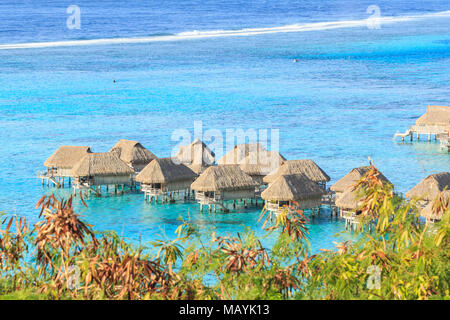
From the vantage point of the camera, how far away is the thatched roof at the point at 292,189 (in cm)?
2623

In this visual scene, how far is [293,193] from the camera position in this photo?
2620 centimetres

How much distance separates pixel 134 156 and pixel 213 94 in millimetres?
30948

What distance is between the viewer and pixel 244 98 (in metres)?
61.2

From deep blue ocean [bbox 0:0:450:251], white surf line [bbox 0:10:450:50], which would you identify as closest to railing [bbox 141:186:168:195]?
deep blue ocean [bbox 0:0:450:251]

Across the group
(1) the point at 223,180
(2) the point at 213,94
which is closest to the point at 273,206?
(1) the point at 223,180

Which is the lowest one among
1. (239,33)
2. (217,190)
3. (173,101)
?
(217,190)

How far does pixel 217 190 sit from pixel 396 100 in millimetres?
34523

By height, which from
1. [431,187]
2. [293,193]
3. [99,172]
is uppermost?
[99,172]

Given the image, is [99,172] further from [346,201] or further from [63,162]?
[346,201]

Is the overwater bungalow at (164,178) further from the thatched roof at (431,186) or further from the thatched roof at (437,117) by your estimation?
the thatched roof at (437,117)

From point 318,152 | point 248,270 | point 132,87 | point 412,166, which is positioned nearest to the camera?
point 248,270
